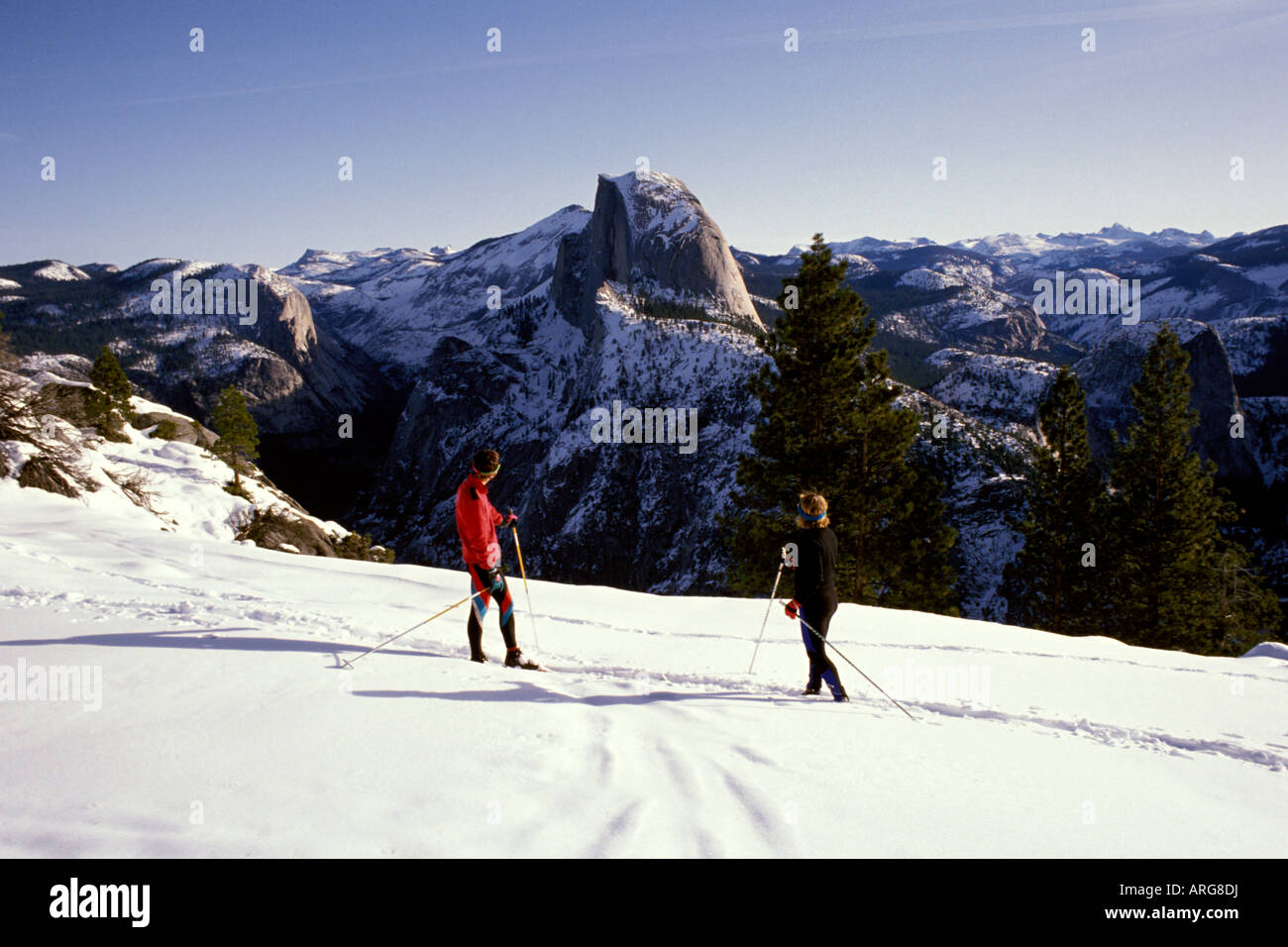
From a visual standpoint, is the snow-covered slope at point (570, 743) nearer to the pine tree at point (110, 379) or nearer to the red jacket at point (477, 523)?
the red jacket at point (477, 523)

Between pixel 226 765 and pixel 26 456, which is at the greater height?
pixel 26 456

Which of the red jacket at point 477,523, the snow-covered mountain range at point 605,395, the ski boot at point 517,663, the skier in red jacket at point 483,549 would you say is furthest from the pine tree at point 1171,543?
the red jacket at point 477,523

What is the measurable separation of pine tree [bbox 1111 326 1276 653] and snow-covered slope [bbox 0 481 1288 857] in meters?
22.4

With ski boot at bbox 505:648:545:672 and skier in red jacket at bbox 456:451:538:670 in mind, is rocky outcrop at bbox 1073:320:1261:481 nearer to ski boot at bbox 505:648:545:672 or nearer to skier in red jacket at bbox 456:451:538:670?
ski boot at bbox 505:648:545:672

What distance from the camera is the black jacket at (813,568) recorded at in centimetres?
743

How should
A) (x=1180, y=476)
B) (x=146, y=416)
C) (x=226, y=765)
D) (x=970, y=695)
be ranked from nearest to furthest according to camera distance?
(x=226, y=765), (x=970, y=695), (x=1180, y=476), (x=146, y=416)

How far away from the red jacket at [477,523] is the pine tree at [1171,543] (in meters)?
31.3

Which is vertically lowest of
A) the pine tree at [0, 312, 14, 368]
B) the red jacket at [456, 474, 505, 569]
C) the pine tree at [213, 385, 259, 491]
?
the red jacket at [456, 474, 505, 569]

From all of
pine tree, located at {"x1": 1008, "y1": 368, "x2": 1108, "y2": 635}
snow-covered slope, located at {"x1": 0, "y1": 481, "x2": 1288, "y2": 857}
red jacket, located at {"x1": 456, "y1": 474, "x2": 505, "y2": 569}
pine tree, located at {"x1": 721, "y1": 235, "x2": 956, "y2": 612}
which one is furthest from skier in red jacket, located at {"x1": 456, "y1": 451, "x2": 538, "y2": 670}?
pine tree, located at {"x1": 1008, "y1": 368, "x2": 1108, "y2": 635}

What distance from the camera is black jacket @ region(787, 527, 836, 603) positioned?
7.43 m
